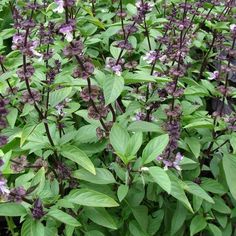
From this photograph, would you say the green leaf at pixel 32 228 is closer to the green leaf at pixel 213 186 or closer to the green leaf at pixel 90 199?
the green leaf at pixel 90 199

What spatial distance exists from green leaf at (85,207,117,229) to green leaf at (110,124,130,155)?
0.29 meters

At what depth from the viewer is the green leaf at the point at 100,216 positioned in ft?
5.86

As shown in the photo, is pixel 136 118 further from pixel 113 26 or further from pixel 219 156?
pixel 113 26

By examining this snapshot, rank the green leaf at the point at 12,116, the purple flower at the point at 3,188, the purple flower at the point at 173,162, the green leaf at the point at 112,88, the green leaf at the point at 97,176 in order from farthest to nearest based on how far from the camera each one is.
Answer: the green leaf at the point at 12,116 → the purple flower at the point at 173,162 → the green leaf at the point at 97,176 → the green leaf at the point at 112,88 → the purple flower at the point at 3,188

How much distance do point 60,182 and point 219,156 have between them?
86 cm

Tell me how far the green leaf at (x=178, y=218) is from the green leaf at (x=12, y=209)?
0.74m

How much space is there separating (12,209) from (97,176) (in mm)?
384

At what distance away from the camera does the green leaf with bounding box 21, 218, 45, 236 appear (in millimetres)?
1490

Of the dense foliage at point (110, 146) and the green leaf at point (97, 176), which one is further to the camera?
the green leaf at point (97, 176)

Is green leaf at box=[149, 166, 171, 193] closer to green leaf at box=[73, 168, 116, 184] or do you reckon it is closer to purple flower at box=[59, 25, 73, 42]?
green leaf at box=[73, 168, 116, 184]

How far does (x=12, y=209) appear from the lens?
59.2 inches

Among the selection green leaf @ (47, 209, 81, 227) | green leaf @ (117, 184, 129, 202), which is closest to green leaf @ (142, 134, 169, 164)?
green leaf @ (117, 184, 129, 202)

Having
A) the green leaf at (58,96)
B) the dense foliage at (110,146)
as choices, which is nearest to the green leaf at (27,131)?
the dense foliage at (110,146)

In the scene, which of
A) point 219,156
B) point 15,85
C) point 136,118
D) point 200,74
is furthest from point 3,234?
point 200,74
